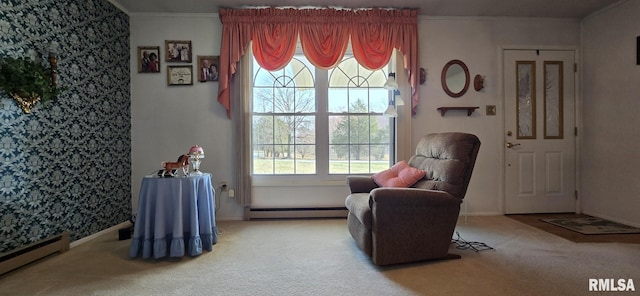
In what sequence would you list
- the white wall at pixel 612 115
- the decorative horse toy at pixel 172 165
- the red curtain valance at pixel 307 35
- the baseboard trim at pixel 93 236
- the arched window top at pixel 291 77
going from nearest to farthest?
the decorative horse toy at pixel 172 165 → the baseboard trim at pixel 93 236 → the white wall at pixel 612 115 → the red curtain valance at pixel 307 35 → the arched window top at pixel 291 77

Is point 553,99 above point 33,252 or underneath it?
above

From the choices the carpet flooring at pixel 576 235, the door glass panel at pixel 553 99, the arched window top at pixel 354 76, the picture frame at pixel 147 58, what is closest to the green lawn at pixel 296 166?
the arched window top at pixel 354 76

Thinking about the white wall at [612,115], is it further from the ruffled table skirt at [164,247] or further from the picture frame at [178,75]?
the picture frame at [178,75]

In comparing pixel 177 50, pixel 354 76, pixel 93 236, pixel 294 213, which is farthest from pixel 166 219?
pixel 354 76

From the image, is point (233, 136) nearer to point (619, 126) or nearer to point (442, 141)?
point (442, 141)

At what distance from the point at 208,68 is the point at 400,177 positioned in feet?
8.21

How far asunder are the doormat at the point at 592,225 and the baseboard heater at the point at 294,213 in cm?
235

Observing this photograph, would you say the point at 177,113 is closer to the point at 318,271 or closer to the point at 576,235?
the point at 318,271

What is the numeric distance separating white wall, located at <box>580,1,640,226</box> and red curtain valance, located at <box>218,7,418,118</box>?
7.12 feet

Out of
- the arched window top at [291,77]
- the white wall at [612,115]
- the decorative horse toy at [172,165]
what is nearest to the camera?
the decorative horse toy at [172,165]

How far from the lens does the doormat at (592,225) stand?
9.87ft

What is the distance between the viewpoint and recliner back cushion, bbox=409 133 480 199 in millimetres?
2262

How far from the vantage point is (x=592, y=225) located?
322 centimetres

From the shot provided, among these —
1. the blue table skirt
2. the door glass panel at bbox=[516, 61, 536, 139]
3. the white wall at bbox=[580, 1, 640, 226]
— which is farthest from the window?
the white wall at bbox=[580, 1, 640, 226]
